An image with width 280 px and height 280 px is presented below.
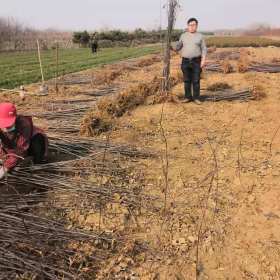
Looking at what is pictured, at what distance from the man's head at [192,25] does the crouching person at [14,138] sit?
3.91 m

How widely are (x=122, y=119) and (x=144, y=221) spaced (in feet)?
10.3

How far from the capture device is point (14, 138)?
3.47 meters

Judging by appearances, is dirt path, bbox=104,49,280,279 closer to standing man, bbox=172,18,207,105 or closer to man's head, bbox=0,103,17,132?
standing man, bbox=172,18,207,105

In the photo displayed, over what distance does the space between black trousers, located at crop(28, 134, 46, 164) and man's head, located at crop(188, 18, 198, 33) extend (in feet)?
12.8

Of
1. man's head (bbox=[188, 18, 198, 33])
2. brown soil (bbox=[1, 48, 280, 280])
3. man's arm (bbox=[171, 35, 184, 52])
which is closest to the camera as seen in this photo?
brown soil (bbox=[1, 48, 280, 280])

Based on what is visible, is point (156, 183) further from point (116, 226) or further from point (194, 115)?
point (194, 115)

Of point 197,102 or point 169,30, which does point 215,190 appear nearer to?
point 197,102

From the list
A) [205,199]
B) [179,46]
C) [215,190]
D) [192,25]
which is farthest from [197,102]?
[205,199]

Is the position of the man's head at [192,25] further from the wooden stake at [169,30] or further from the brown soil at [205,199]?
the brown soil at [205,199]

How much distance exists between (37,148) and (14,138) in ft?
1.14

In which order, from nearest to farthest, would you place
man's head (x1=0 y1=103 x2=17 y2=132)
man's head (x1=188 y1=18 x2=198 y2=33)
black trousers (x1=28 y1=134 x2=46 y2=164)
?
man's head (x1=0 y1=103 x2=17 y2=132) → black trousers (x1=28 y1=134 x2=46 y2=164) → man's head (x1=188 y1=18 x2=198 y2=33)

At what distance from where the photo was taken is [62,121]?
19.3 feet

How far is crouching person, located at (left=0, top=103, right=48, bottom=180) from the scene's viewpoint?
3295 millimetres

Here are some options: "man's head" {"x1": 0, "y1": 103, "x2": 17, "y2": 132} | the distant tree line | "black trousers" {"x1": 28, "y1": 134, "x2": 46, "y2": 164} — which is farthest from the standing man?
the distant tree line
